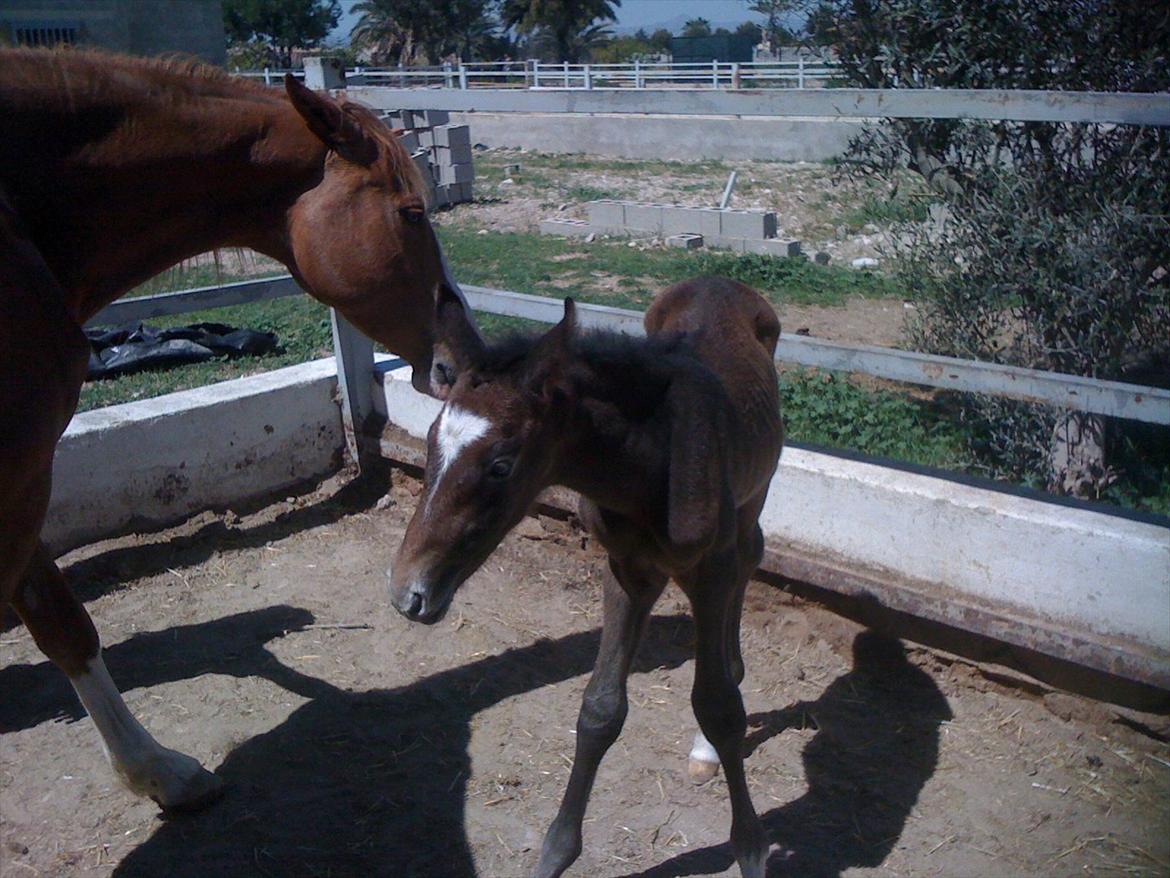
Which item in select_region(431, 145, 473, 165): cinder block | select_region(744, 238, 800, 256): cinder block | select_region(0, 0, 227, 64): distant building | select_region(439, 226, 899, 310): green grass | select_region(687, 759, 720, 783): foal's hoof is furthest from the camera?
select_region(0, 0, 227, 64): distant building

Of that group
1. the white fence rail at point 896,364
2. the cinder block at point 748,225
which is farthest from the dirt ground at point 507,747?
the cinder block at point 748,225

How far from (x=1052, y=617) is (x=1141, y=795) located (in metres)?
0.58

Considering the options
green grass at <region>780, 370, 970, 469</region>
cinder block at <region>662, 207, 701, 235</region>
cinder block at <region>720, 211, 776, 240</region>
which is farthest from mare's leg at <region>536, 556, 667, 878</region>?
cinder block at <region>662, 207, 701, 235</region>

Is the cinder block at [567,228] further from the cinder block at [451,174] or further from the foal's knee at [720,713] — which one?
the foal's knee at [720,713]

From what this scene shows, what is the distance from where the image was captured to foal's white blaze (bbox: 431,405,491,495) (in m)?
2.18

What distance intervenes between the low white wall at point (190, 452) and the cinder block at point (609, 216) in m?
7.72

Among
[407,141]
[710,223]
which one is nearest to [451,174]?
[710,223]

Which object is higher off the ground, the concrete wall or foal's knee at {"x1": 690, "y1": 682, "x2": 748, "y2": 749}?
the concrete wall

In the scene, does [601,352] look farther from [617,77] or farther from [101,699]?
[617,77]

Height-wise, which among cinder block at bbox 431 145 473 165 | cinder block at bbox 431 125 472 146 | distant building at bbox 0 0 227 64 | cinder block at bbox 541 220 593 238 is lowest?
cinder block at bbox 541 220 593 238

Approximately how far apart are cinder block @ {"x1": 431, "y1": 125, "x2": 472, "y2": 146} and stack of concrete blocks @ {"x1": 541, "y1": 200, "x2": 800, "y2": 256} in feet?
9.67

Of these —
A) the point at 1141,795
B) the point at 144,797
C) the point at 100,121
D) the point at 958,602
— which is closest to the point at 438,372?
the point at 100,121

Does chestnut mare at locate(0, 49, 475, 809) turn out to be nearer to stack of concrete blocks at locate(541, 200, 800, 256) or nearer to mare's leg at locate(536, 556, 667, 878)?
mare's leg at locate(536, 556, 667, 878)

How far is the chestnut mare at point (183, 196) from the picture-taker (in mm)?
2646
